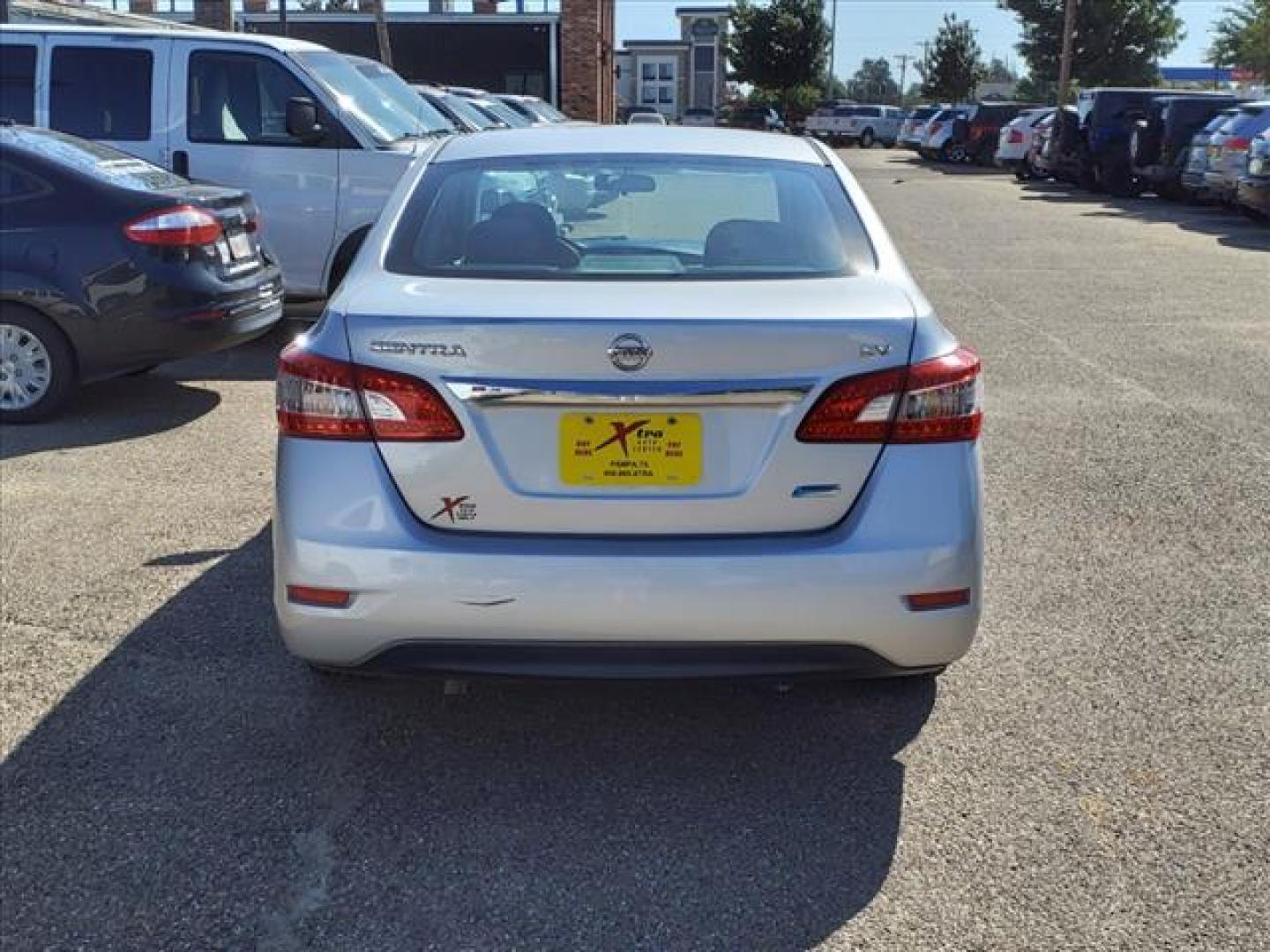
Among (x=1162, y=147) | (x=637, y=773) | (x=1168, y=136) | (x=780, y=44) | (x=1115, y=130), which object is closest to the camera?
(x=637, y=773)

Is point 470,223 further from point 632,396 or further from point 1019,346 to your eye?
point 1019,346

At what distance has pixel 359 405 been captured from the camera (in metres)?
3.06

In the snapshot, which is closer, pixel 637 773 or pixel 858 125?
pixel 637 773

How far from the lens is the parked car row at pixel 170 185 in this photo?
686 centimetres

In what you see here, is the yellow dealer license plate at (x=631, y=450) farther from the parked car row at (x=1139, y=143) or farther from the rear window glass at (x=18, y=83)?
the parked car row at (x=1139, y=143)

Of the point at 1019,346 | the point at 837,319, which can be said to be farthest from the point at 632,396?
the point at 1019,346

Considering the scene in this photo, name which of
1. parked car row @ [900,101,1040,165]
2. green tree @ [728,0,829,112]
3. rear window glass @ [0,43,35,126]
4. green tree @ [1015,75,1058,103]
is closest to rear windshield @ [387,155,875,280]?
rear window glass @ [0,43,35,126]

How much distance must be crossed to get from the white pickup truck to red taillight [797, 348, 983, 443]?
57.0 meters

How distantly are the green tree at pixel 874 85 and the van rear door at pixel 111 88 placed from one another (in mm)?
113234

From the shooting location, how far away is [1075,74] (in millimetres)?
59875

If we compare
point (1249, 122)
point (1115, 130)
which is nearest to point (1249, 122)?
point (1249, 122)

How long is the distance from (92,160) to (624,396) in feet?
17.8

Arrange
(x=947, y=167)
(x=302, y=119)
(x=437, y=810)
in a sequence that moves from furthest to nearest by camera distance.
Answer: (x=947, y=167) → (x=302, y=119) → (x=437, y=810)

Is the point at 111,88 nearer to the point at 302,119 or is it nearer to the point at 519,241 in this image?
the point at 302,119
